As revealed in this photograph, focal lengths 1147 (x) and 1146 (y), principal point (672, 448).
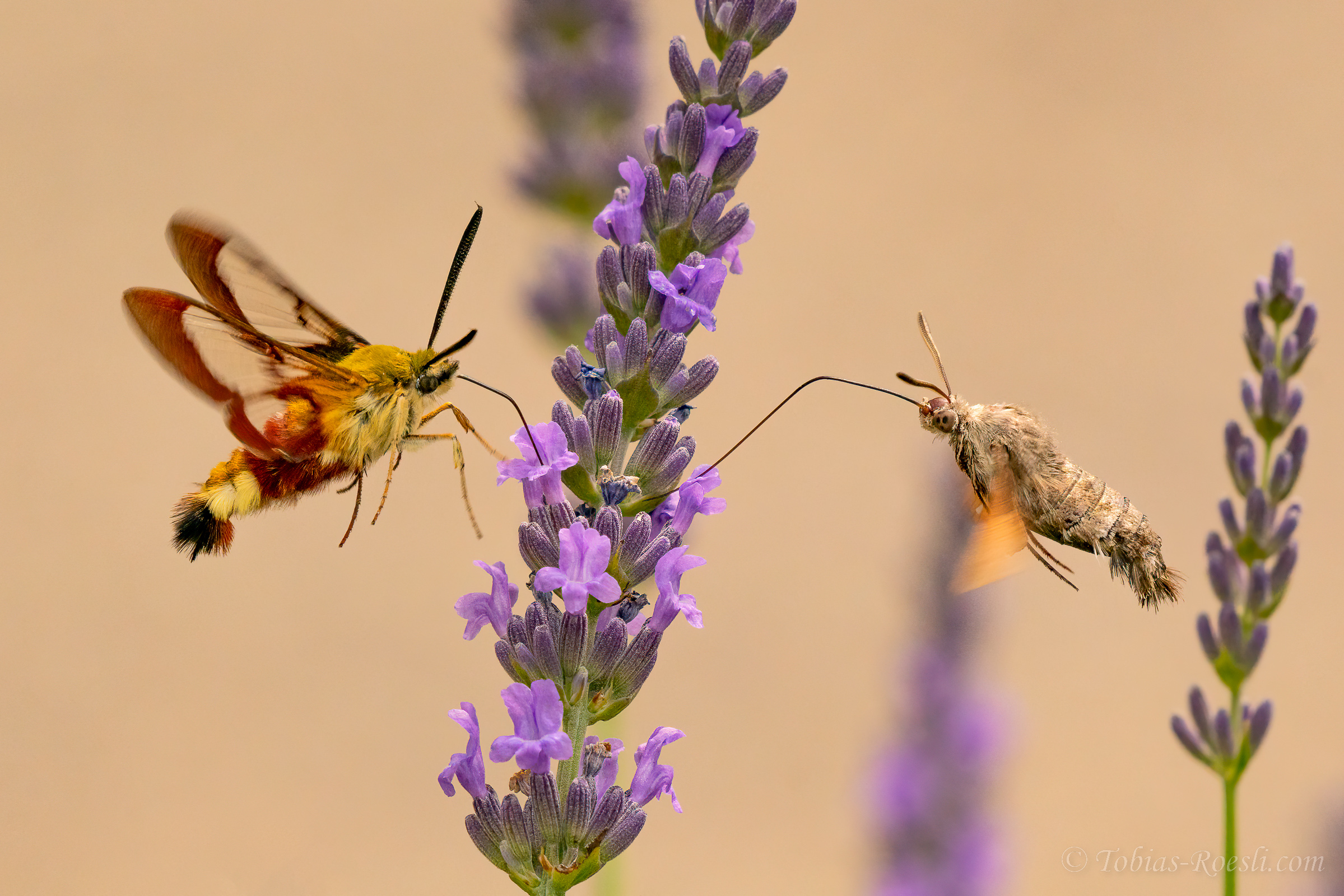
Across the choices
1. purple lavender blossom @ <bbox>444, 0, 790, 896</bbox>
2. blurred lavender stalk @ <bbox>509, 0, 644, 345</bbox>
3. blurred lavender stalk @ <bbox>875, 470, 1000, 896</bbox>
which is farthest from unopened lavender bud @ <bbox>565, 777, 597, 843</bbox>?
blurred lavender stalk @ <bbox>509, 0, 644, 345</bbox>

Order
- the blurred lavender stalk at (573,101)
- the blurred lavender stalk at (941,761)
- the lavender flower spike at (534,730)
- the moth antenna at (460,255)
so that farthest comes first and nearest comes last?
the blurred lavender stalk at (573,101), the blurred lavender stalk at (941,761), the moth antenna at (460,255), the lavender flower spike at (534,730)

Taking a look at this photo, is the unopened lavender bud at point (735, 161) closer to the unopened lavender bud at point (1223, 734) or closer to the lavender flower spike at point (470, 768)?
the lavender flower spike at point (470, 768)

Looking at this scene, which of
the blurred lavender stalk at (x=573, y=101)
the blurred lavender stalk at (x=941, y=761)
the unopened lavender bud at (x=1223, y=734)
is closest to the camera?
the unopened lavender bud at (x=1223, y=734)

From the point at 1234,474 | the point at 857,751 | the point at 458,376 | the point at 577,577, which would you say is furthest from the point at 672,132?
the point at 857,751

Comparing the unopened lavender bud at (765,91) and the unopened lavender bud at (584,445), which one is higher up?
the unopened lavender bud at (765,91)

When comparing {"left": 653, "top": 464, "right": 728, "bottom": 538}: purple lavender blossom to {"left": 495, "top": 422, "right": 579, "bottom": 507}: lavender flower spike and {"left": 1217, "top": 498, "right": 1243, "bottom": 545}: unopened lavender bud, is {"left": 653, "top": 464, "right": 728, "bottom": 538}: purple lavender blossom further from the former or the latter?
{"left": 1217, "top": 498, "right": 1243, "bottom": 545}: unopened lavender bud

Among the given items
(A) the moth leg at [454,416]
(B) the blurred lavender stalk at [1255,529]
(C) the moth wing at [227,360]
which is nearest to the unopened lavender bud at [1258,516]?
(B) the blurred lavender stalk at [1255,529]

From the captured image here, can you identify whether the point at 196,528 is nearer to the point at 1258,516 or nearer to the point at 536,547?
the point at 536,547
